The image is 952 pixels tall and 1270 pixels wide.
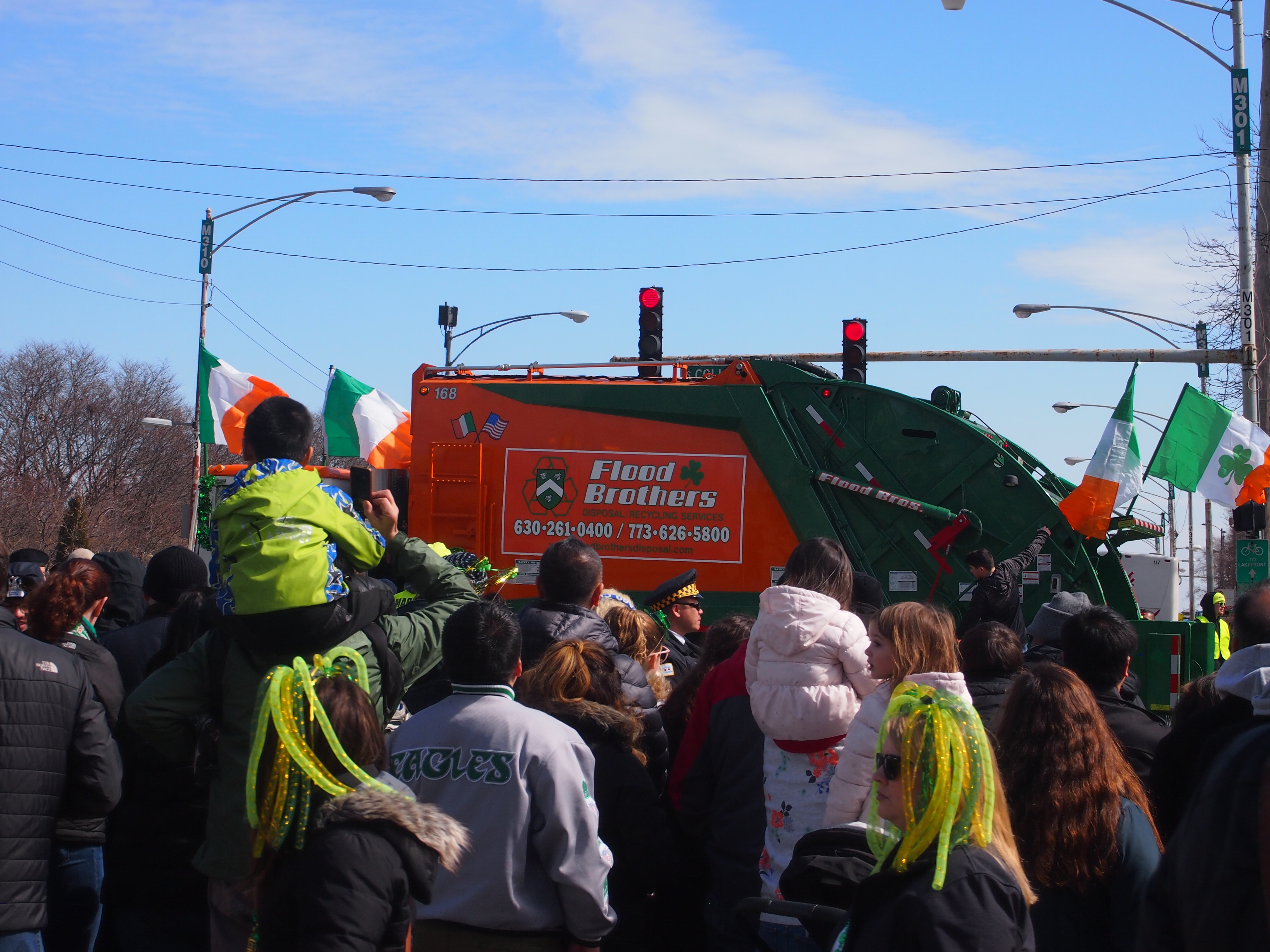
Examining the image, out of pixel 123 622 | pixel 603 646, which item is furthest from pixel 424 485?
pixel 603 646

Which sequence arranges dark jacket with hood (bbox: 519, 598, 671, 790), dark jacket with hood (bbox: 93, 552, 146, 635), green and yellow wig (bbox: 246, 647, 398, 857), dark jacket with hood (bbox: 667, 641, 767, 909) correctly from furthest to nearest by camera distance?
dark jacket with hood (bbox: 93, 552, 146, 635) → dark jacket with hood (bbox: 519, 598, 671, 790) → dark jacket with hood (bbox: 667, 641, 767, 909) → green and yellow wig (bbox: 246, 647, 398, 857)

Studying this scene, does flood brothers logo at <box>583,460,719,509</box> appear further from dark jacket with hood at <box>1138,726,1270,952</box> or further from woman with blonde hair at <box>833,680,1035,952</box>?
dark jacket with hood at <box>1138,726,1270,952</box>

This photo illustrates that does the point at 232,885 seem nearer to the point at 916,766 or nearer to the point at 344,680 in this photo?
the point at 344,680

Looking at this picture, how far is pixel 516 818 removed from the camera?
328 cm

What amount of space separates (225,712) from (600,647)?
1419mm

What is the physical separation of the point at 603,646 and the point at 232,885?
1.75m

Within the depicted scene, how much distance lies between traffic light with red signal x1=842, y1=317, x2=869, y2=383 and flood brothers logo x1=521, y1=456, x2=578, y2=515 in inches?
129

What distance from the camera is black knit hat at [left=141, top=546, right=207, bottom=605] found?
5.29 metres

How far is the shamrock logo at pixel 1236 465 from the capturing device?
447 inches

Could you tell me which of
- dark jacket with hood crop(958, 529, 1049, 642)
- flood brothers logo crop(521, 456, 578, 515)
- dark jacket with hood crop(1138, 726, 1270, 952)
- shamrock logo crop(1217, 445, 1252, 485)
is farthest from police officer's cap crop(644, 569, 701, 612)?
shamrock logo crop(1217, 445, 1252, 485)

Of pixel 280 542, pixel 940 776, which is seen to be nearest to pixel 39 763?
pixel 280 542

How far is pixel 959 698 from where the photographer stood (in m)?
2.53

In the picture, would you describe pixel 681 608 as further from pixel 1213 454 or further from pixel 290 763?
pixel 1213 454

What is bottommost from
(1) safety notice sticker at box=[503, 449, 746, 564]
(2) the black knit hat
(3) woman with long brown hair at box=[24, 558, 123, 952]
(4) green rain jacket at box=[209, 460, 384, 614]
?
(3) woman with long brown hair at box=[24, 558, 123, 952]
